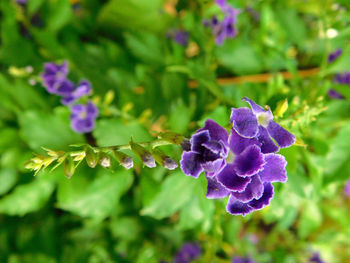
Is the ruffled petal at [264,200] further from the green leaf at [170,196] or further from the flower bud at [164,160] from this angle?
the green leaf at [170,196]

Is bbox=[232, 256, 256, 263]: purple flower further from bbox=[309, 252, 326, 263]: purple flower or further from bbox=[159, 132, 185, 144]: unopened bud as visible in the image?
bbox=[159, 132, 185, 144]: unopened bud

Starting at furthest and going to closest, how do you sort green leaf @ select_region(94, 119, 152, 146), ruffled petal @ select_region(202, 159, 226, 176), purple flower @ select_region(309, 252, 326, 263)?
1. purple flower @ select_region(309, 252, 326, 263)
2. green leaf @ select_region(94, 119, 152, 146)
3. ruffled petal @ select_region(202, 159, 226, 176)

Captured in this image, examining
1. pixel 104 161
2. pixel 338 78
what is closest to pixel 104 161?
pixel 104 161

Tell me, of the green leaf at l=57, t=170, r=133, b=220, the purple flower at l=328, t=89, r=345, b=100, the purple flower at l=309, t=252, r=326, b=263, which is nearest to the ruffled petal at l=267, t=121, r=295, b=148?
the green leaf at l=57, t=170, r=133, b=220

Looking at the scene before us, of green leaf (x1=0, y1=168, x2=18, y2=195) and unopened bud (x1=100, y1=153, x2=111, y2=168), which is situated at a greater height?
unopened bud (x1=100, y1=153, x2=111, y2=168)

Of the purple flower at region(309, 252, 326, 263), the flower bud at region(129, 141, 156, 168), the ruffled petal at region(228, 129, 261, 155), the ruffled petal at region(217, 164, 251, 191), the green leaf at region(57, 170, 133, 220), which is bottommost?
the purple flower at region(309, 252, 326, 263)

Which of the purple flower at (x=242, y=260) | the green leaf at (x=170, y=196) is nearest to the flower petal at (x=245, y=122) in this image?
the green leaf at (x=170, y=196)

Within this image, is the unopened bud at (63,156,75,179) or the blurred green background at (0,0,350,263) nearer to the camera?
the unopened bud at (63,156,75,179)
